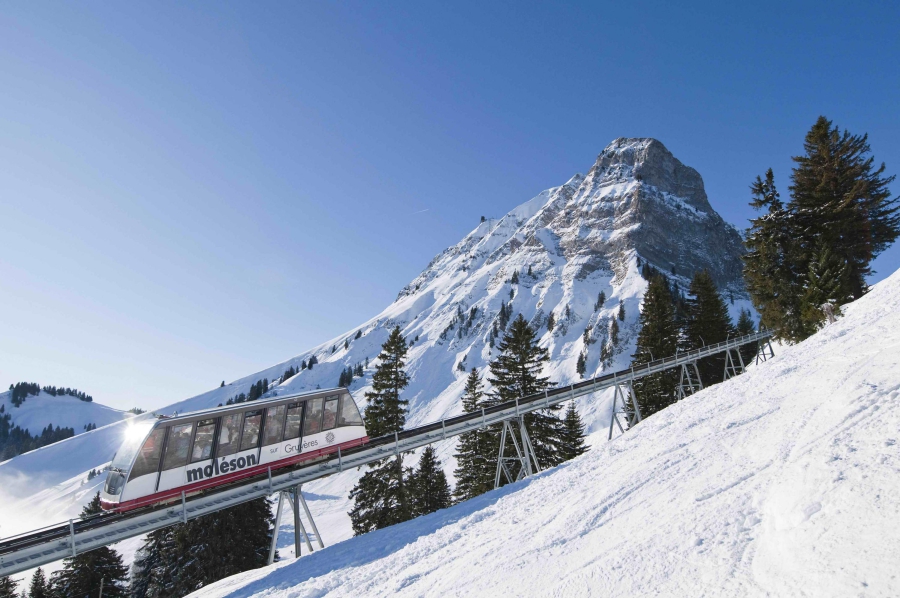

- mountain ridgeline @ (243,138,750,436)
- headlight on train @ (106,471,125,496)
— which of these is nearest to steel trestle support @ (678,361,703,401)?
headlight on train @ (106,471,125,496)

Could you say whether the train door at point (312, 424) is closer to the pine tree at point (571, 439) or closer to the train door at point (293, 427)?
the train door at point (293, 427)

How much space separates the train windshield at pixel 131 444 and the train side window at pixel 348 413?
6.96m

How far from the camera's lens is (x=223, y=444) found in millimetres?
15820

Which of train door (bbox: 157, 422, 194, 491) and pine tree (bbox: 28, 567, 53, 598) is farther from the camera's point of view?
pine tree (bbox: 28, 567, 53, 598)

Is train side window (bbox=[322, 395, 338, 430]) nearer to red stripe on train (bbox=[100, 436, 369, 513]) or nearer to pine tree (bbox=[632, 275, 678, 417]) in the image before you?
red stripe on train (bbox=[100, 436, 369, 513])

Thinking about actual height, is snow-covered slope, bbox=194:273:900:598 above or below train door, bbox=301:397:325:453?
below

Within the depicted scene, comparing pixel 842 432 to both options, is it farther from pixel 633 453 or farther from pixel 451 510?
pixel 451 510

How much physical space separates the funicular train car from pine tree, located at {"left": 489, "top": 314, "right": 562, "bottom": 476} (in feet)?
35.9

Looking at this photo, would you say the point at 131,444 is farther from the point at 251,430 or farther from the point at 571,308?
the point at 571,308

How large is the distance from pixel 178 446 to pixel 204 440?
81cm

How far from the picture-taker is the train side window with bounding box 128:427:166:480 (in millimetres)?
13906

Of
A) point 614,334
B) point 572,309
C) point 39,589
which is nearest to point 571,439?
point 39,589

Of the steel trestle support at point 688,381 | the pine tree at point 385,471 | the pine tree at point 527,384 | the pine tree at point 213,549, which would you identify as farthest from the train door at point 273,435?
the steel trestle support at point 688,381

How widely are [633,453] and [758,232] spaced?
28733 millimetres
